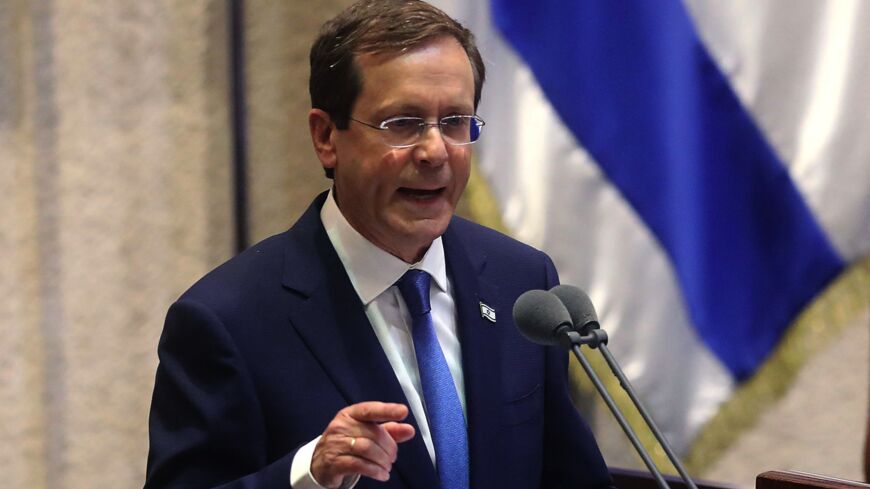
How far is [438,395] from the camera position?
1726 mm

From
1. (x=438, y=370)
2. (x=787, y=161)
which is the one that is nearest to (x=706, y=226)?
(x=787, y=161)

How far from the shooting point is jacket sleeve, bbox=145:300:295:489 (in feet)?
5.22

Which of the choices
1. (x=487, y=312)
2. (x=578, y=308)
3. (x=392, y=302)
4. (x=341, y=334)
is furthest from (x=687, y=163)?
(x=578, y=308)

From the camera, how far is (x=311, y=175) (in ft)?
11.2

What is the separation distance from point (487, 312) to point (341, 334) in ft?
0.83

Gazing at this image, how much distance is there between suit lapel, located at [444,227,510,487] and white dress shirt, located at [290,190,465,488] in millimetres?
27

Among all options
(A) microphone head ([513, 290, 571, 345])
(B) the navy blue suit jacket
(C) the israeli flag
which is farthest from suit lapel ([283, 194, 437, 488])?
(C) the israeli flag

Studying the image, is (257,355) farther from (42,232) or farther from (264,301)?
(42,232)

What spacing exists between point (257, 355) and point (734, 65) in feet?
5.01

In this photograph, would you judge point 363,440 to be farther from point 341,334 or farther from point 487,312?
point 487,312

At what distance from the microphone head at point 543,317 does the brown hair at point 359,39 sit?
0.50 metres

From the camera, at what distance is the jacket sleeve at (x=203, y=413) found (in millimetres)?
1591

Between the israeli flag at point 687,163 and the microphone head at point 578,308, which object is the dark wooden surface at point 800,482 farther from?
the israeli flag at point 687,163

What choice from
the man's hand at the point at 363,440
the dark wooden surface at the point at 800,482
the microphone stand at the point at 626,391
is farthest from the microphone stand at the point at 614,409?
the dark wooden surface at the point at 800,482
